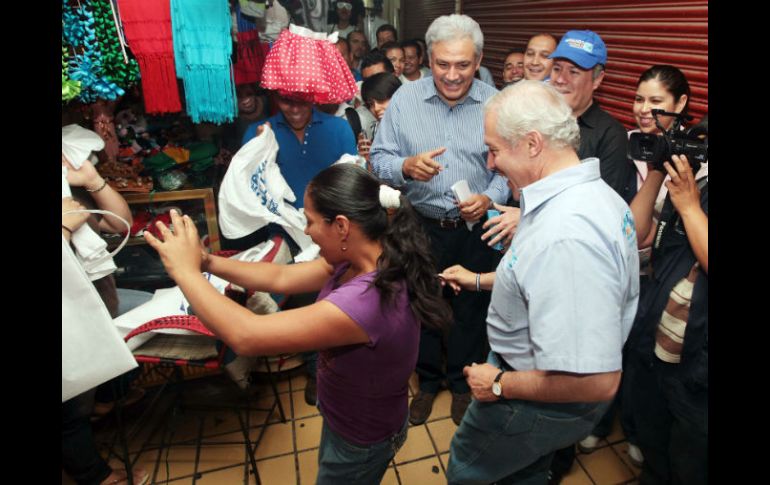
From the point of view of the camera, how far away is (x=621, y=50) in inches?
128

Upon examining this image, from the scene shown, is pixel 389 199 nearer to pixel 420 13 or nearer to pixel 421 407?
pixel 421 407

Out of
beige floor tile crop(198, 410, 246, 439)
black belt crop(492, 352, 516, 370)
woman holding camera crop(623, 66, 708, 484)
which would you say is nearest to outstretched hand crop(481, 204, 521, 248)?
woman holding camera crop(623, 66, 708, 484)

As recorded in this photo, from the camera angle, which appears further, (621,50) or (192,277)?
(621,50)

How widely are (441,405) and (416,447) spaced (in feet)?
1.29

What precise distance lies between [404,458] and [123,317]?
1.69 meters

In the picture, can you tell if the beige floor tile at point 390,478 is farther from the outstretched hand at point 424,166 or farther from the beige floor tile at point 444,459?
the outstretched hand at point 424,166

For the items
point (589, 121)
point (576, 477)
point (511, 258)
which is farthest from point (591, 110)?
point (576, 477)

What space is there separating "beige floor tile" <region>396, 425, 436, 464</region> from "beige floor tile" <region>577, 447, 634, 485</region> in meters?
0.87

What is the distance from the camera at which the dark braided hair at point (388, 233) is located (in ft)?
4.76

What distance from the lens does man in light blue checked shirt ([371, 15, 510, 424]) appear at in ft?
8.34

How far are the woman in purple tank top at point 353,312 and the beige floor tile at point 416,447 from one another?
917mm

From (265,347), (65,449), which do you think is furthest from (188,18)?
(65,449)

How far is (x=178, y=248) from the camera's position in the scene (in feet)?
4.48
